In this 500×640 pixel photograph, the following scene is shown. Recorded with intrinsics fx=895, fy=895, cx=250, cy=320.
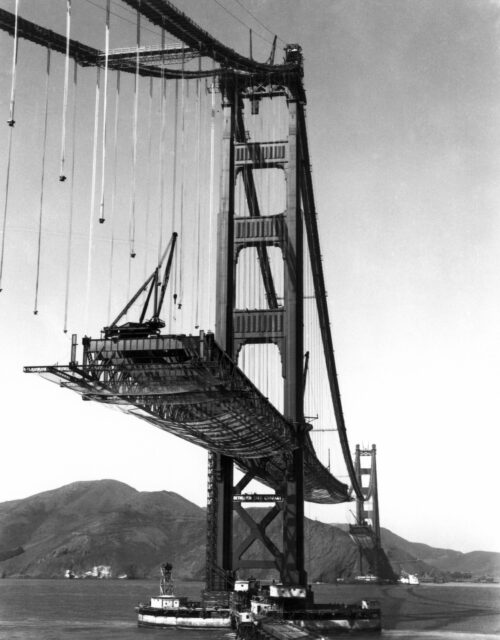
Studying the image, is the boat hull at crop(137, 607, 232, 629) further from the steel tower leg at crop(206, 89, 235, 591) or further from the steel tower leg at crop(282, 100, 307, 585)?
the steel tower leg at crop(282, 100, 307, 585)

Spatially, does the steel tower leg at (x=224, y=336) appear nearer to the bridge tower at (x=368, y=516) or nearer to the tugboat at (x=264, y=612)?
the tugboat at (x=264, y=612)

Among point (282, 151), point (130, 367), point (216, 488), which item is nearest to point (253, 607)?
point (216, 488)

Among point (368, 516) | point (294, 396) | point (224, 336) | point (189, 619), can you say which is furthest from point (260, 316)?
point (368, 516)

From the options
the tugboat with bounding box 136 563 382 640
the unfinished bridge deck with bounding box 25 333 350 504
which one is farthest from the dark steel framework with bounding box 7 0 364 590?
the tugboat with bounding box 136 563 382 640

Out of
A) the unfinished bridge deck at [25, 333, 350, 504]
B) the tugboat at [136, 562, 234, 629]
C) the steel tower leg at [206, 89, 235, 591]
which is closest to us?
the unfinished bridge deck at [25, 333, 350, 504]

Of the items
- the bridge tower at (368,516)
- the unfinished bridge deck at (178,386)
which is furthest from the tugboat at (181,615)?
the bridge tower at (368,516)

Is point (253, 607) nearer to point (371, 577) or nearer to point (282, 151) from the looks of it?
point (282, 151)
